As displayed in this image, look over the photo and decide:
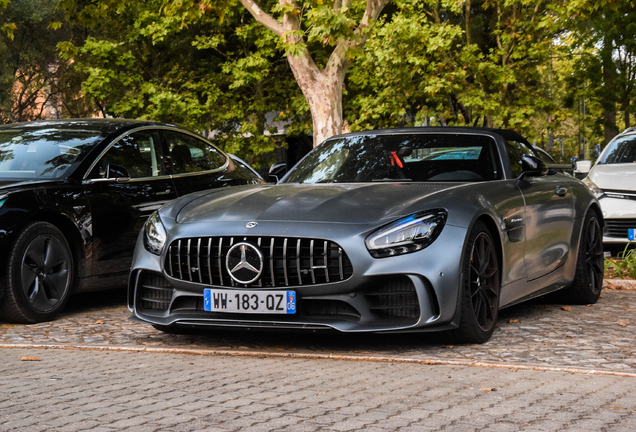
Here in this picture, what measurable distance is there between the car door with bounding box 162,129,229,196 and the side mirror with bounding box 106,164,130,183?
79 centimetres

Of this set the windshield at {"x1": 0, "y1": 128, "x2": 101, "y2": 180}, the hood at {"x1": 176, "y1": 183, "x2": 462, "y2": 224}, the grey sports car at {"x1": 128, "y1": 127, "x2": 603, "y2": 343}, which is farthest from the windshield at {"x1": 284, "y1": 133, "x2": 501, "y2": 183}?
the windshield at {"x1": 0, "y1": 128, "x2": 101, "y2": 180}

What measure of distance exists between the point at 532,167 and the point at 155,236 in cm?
291

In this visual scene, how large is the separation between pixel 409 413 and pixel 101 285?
4341 mm

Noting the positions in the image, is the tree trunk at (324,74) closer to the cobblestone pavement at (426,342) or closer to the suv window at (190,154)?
the suv window at (190,154)

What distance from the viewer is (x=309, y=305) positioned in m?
5.34

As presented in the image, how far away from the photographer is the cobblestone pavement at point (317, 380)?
12.3ft

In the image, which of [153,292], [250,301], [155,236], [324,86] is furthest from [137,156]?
[324,86]

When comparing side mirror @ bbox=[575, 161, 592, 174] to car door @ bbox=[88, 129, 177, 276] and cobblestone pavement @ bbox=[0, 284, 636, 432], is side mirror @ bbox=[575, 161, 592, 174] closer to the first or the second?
cobblestone pavement @ bbox=[0, 284, 636, 432]

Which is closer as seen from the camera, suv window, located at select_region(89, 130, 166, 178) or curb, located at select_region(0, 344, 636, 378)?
curb, located at select_region(0, 344, 636, 378)

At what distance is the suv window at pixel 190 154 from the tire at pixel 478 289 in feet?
12.2

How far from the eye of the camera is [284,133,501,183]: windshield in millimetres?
6512

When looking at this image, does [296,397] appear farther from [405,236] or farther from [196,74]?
[196,74]

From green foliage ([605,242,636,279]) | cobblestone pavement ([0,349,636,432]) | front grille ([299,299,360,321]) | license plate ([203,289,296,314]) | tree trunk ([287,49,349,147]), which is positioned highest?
tree trunk ([287,49,349,147])

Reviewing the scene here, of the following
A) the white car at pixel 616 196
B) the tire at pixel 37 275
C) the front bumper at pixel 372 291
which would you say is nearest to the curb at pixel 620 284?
the white car at pixel 616 196
